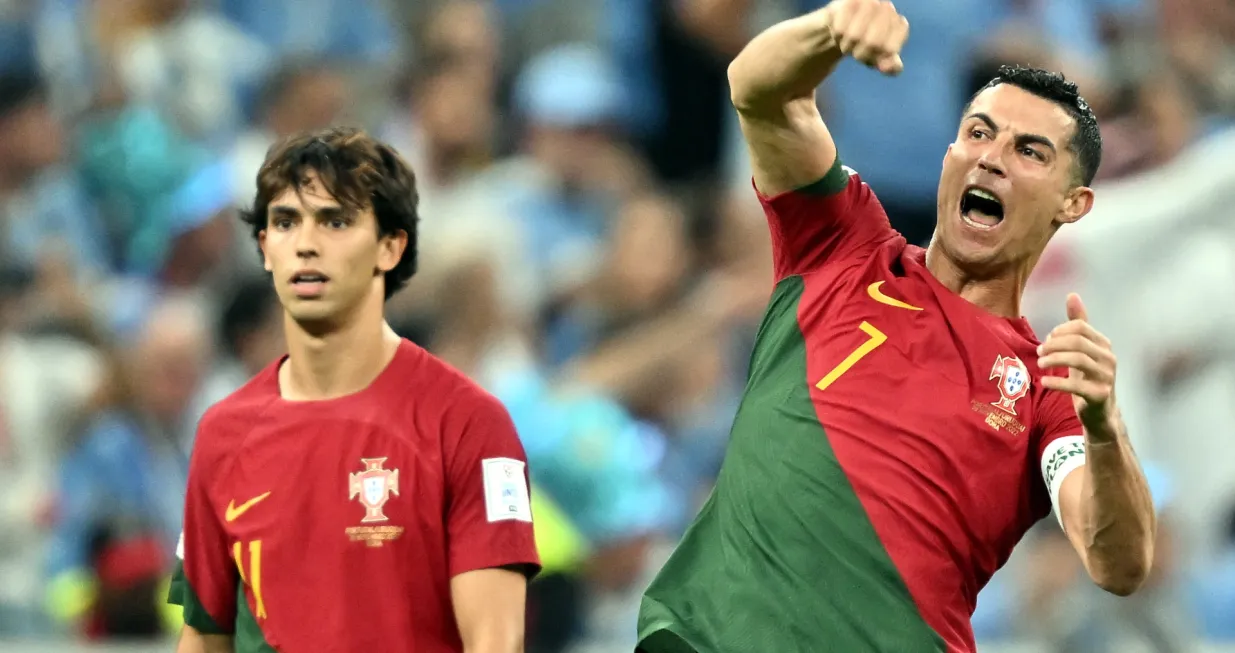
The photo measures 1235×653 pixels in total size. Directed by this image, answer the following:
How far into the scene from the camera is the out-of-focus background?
735 centimetres

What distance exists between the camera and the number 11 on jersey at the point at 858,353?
3824 millimetres

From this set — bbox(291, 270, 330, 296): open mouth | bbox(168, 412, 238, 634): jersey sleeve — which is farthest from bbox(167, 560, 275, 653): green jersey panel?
bbox(291, 270, 330, 296): open mouth

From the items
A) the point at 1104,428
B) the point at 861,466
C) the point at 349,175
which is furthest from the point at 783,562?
the point at 349,175

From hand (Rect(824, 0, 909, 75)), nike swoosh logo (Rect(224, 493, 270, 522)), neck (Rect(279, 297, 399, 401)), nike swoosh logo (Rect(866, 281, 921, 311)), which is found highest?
hand (Rect(824, 0, 909, 75))

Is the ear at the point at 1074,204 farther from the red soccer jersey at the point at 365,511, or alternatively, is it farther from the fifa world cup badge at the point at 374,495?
the fifa world cup badge at the point at 374,495

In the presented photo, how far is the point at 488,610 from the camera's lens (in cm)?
389

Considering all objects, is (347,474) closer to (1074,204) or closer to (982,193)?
(982,193)

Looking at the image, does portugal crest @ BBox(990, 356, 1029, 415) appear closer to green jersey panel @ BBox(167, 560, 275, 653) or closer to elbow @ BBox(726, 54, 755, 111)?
elbow @ BBox(726, 54, 755, 111)

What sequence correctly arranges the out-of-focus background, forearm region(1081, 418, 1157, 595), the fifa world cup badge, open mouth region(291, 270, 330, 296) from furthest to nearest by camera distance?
the out-of-focus background → open mouth region(291, 270, 330, 296) → the fifa world cup badge → forearm region(1081, 418, 1157, 595)

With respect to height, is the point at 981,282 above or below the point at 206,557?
above

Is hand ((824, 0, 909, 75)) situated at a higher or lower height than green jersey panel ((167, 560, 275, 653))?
higher

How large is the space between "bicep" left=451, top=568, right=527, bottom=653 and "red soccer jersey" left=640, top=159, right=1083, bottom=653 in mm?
297

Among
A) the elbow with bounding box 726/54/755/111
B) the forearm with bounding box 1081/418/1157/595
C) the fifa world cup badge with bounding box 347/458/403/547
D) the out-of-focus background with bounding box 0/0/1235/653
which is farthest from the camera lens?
the out-of-focus background with bounding box 0/0/1235/653

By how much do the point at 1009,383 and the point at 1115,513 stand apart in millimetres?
420
